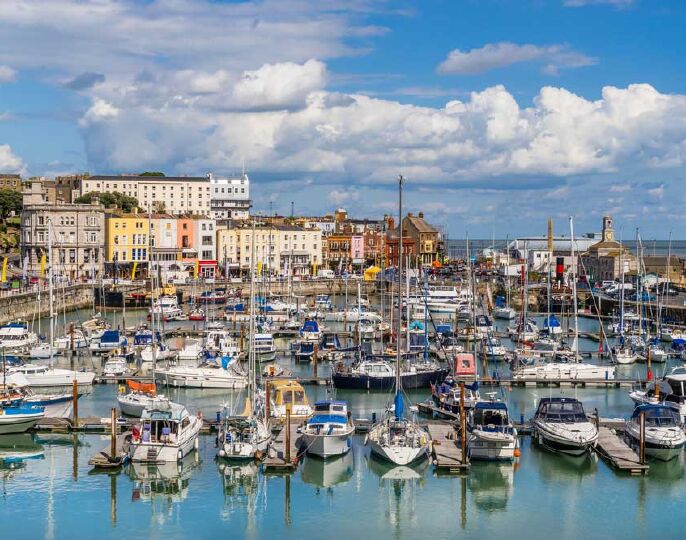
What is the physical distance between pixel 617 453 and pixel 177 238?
82.5 meters

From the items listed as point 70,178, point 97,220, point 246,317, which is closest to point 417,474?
point 246,317

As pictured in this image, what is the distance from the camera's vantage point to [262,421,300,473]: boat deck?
32.2 m

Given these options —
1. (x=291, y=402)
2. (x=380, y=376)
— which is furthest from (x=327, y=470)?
(x=380, y=376)

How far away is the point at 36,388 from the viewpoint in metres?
46.2

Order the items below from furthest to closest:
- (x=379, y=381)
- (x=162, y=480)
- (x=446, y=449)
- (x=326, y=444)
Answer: (x=379, y=381), (x=446, y=449), (x=326, y=444), (x=162, y=480)

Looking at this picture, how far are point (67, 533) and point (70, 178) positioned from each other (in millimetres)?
146444

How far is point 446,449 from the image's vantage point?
33.8m

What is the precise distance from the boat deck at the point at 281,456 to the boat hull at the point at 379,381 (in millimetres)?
10923

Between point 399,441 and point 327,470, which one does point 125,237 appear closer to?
point 327,470

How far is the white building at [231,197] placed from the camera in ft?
530

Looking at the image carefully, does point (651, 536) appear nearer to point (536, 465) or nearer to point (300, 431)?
point (536, 465)

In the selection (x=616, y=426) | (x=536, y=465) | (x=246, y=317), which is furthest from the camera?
(x=246, y=317)

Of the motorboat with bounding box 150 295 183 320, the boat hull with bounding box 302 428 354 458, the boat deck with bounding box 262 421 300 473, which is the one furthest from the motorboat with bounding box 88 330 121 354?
the boat hull with bounding box 302 428 354 458

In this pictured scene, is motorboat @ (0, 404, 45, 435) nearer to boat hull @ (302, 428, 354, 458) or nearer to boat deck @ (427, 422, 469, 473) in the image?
boat hull @ (302, 428, 354, 458)
